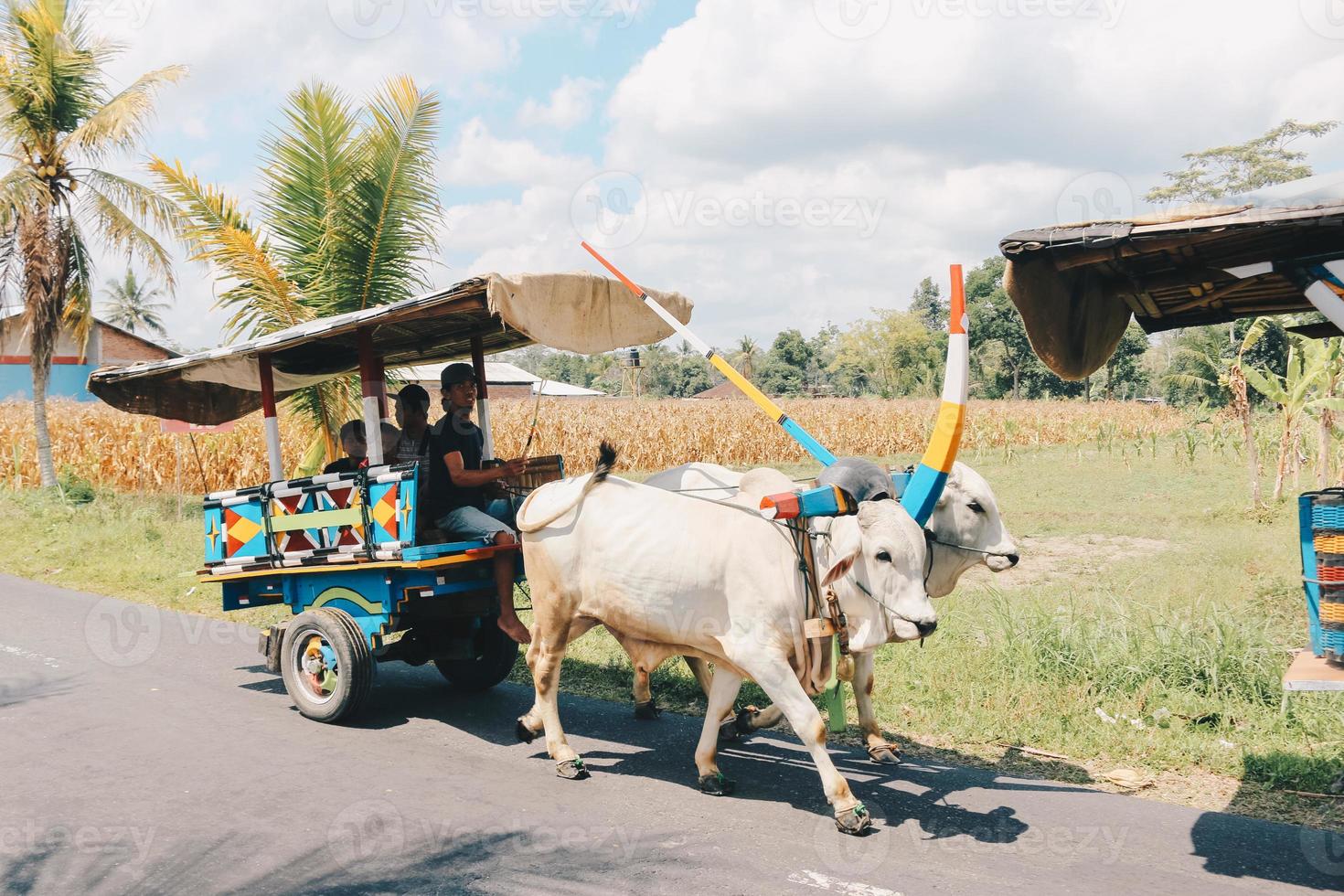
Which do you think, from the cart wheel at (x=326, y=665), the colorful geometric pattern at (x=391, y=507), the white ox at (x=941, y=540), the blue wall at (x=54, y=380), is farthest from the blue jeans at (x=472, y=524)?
the blue wall at (x=54, y=380)

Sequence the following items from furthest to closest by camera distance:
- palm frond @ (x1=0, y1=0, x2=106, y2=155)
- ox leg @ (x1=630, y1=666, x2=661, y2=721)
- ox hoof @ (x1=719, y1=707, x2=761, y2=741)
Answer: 1. palm frond @ (x1=0, y1=0, x2=106, y2=155)
2. ox leg @ (x1=630, y1=666, x2=661, y2=721)
3. ox hoof @ (x1=719, y1=707, x2=761, y2=741)

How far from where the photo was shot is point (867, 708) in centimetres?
584

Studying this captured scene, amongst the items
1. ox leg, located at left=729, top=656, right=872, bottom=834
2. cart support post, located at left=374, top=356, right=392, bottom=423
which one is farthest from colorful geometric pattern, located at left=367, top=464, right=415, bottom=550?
ox leg, located at left=729, top=656, right=872, bottom=834

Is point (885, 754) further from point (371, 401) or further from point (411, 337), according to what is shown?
point (411, 337)

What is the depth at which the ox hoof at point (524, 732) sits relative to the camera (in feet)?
19.9

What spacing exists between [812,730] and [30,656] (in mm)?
6725

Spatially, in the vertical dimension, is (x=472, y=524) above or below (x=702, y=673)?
above

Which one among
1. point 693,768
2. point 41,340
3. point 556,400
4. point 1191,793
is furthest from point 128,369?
point 556,400

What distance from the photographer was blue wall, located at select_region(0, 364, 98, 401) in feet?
129

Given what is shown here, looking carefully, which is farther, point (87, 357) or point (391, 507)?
point (87, 357)

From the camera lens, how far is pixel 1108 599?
8445mm

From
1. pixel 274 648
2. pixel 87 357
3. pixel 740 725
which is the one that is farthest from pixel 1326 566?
pixel 87 357

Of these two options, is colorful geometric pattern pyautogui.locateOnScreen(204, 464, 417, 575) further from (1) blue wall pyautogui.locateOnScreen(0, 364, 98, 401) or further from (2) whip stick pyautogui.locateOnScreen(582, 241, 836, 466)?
(1) blue wall pyautogui.locateOnScreen(0, 364, 98, 401)

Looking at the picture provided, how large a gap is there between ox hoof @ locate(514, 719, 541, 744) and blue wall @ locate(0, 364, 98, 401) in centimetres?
3687
